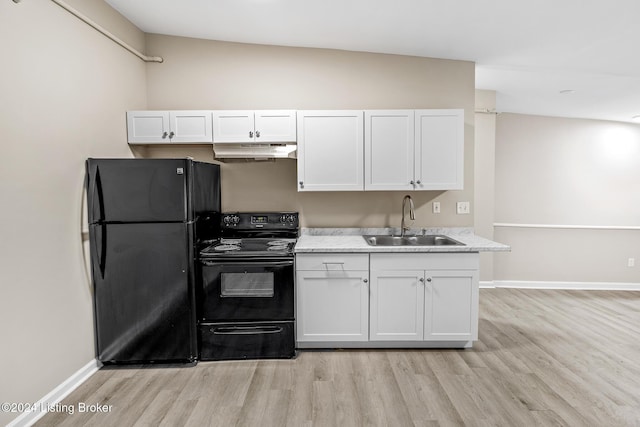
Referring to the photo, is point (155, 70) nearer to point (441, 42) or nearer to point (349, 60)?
point (349, 60)

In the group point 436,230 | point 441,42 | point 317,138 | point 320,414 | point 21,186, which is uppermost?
point 441,42

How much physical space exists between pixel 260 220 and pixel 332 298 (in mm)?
985

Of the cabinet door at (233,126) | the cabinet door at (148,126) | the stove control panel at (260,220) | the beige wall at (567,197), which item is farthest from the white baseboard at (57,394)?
the beige wall at (567,197)

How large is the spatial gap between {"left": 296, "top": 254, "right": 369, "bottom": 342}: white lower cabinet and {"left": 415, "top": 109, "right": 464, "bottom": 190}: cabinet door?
0.91 metres

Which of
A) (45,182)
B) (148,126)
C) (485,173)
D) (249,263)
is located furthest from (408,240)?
(45,182)

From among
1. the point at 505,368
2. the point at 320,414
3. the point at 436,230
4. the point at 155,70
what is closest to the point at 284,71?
the point at 155,70

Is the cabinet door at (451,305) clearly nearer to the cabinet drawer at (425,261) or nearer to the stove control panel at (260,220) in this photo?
the cabinet drawer at (425,261)

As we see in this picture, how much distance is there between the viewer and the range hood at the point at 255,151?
3.23 m

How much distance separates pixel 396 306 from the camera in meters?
3.01

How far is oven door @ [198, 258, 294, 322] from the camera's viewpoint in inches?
113

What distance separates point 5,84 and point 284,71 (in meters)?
2.11

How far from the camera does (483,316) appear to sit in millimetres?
3916

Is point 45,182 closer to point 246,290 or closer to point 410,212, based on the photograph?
point 246,290

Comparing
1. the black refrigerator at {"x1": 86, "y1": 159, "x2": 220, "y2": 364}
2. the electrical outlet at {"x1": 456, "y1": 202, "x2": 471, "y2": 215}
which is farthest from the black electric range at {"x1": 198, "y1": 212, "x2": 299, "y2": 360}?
the electrical outlet at {"x1": 456, "y1": 202, "x2": 471, "y2": 215}
